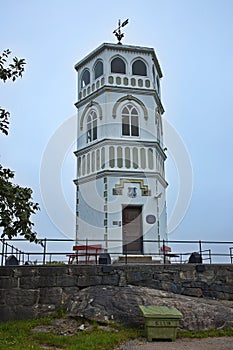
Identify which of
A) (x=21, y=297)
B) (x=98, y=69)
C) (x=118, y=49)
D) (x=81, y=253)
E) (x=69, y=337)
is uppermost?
(x=118, y=49)

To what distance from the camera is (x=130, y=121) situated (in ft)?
65.4

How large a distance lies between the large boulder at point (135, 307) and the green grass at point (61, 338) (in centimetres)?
47

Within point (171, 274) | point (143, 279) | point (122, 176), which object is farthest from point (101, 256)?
point (122, 176)

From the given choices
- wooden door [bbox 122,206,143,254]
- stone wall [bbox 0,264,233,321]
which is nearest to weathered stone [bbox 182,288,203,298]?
stone wall [bbox 0,264,233,321]

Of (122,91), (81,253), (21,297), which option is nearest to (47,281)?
(21,297)

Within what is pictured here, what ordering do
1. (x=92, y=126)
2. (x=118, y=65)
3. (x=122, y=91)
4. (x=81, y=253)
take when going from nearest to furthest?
(x=81, y=253) < (x=122, y=91) < (x=92, y=126) < (x=118, y=65)

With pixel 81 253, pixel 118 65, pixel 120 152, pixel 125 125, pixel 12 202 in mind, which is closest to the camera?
pixel 12 202

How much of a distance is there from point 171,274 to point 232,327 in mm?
2904

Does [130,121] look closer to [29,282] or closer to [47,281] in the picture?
[47,281]

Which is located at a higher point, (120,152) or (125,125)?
(125,125)

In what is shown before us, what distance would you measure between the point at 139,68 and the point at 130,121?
→ 3.17m

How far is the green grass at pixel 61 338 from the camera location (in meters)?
8.57

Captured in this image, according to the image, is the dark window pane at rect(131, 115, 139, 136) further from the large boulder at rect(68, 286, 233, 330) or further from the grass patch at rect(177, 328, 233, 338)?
the grass patch at rect(177, 328, 233, 338)

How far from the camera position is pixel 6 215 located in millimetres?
9102
